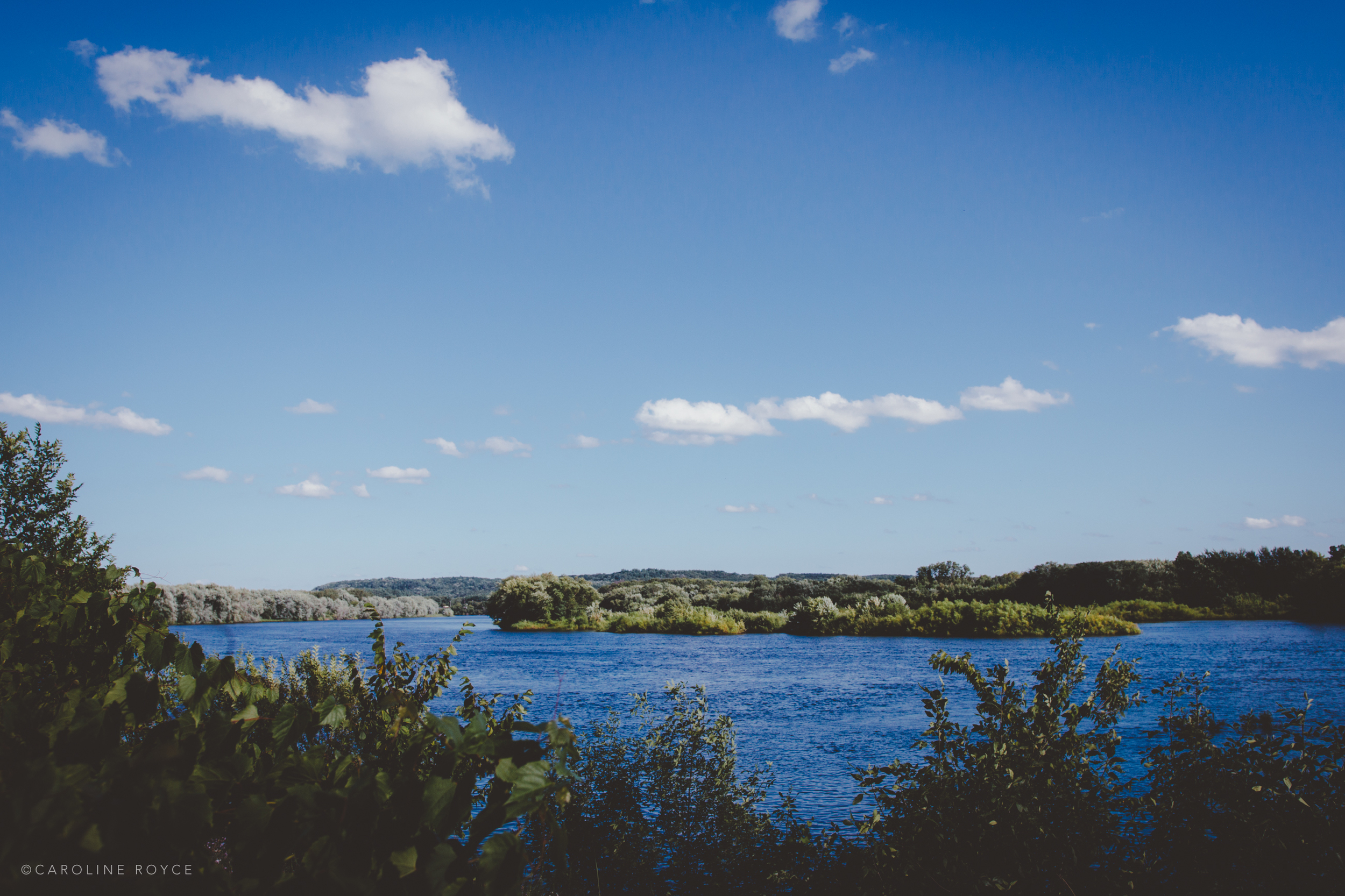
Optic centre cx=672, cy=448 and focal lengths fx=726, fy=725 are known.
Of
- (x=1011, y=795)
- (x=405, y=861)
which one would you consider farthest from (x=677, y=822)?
(x=405, y=861)

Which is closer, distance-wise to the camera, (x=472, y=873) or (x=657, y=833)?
(x=472, y=873)

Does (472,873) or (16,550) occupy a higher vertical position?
(16,550)

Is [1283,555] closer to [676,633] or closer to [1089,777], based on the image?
[676,633]

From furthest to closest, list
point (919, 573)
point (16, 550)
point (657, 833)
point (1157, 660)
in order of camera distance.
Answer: point (919, 573), point (1157, 660), point (657, 833), point (16, 550)

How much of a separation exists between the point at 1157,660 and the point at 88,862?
78.4ft

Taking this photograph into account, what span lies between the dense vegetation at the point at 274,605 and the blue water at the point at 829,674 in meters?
16.2

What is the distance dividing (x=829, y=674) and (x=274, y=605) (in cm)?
5289

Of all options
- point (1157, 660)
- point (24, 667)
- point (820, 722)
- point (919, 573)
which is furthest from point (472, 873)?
point (919, 573)

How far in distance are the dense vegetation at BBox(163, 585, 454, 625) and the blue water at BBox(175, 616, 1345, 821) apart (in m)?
16.2

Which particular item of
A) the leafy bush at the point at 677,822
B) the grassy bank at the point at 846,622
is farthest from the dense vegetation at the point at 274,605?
the leafy bush at the point at 677,822

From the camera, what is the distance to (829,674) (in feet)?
65.9

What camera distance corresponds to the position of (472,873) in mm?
1299

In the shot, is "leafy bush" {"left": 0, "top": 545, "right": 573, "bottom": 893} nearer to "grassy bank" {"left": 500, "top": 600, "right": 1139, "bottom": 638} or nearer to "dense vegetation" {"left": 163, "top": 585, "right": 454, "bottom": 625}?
"grassy bank" {"left": 500, "top": 600, "right": 1139, "bottom": 638}

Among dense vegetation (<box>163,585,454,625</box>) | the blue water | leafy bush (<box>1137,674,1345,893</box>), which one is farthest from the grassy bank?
leafy bush (<box>1137,674,1345,893</box>)
